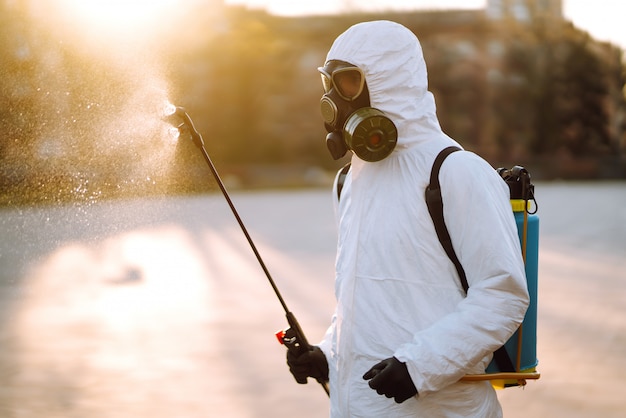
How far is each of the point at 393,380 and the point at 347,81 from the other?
0.77m

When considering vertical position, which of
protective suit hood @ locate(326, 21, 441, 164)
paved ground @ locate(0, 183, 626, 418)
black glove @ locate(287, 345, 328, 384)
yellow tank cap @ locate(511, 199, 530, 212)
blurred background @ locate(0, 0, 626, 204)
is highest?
protective suit hood @ locate(326, 21, 441, 164)

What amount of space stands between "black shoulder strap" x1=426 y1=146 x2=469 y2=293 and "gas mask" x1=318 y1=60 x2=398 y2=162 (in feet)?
0.45

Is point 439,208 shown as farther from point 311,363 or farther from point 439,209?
point 311,363

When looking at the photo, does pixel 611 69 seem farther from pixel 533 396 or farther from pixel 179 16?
pixel 533 396

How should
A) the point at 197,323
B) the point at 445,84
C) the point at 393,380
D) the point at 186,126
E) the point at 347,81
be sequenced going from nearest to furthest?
the point at 393,380 → the point at 347,81 → the point at 186,126 → the point at 197,323 → the point at 445,84

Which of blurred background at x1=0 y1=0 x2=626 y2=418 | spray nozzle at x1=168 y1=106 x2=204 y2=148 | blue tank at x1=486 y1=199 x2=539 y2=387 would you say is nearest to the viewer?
blue tank at x1=486 y1=199 x2=539 y2=387

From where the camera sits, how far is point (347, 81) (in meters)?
2.52

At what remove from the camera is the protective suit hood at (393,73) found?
2455 mm

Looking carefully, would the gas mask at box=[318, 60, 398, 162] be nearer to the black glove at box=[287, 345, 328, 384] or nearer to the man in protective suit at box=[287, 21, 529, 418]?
the man in protective suit at box=[287, 21, 529, 418]

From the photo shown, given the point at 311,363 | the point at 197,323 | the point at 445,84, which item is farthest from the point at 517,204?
the point at 445,84

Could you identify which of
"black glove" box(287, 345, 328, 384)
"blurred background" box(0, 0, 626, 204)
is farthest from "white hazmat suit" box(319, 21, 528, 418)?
"blurred background" box(0, 0, 626, 204)

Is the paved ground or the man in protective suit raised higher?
the man in protective suit

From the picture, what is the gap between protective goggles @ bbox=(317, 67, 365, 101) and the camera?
8.19 ft

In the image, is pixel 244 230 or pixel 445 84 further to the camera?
pixel 445 84
